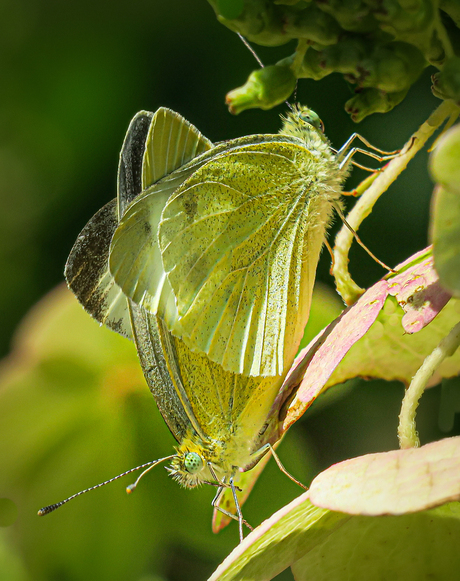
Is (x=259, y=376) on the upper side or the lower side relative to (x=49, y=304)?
lower

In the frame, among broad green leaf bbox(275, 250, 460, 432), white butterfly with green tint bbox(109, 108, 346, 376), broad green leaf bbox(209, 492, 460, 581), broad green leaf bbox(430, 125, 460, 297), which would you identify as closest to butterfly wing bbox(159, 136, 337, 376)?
white butterfly with green tint bbox(109, 108, 346, 376)

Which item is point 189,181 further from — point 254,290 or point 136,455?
point 136,455

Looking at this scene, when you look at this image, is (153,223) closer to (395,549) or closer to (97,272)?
(97,272)

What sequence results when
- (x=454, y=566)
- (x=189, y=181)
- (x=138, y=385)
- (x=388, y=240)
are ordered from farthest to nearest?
(x=138, y=385) < (x=388, y=240) < (x=189, y=181) < (x=454, y=566)

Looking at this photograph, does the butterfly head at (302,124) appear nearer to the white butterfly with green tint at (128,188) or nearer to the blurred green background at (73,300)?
the white butterfly with green tint at (128,188)

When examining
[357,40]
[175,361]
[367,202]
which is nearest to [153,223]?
[175,361]

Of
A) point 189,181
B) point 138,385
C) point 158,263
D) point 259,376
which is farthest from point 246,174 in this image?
point 138,385
